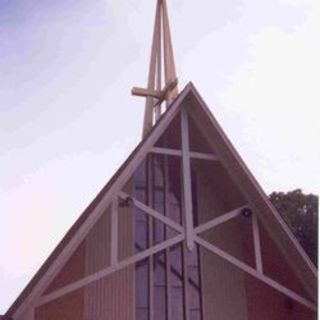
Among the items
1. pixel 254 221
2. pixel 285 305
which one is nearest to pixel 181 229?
pixel 254 221

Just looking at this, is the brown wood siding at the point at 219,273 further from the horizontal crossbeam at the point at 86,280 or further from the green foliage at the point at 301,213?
the green foliage at the point at 301,213

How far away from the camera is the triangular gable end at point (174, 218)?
37.4 ft

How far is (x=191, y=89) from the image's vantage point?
39.9 ft

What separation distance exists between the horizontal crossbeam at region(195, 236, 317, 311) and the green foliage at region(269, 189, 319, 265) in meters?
13.8

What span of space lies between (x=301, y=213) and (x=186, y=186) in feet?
52.8

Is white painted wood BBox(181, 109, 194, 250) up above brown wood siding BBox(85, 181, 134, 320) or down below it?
above

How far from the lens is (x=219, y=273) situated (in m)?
13.6

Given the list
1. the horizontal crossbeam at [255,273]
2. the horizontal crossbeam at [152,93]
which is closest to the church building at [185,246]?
the horizontal crossbeam at [255,273]

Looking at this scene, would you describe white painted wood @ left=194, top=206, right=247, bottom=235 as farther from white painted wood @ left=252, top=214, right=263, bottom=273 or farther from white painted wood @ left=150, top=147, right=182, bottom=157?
white painted wood @ left=150, top=147, right=182, bottom=157

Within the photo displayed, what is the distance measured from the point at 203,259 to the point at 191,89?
13.8 feet

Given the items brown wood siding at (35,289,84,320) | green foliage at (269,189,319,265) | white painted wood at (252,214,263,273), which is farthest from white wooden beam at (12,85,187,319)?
green foliage at (269,189,319,265)

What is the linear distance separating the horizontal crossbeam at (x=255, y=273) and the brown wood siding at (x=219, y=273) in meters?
1.90

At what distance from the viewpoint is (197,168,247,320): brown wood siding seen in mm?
13234

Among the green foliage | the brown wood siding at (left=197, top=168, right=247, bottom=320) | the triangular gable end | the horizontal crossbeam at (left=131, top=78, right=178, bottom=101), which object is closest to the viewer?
the triangular gable end
